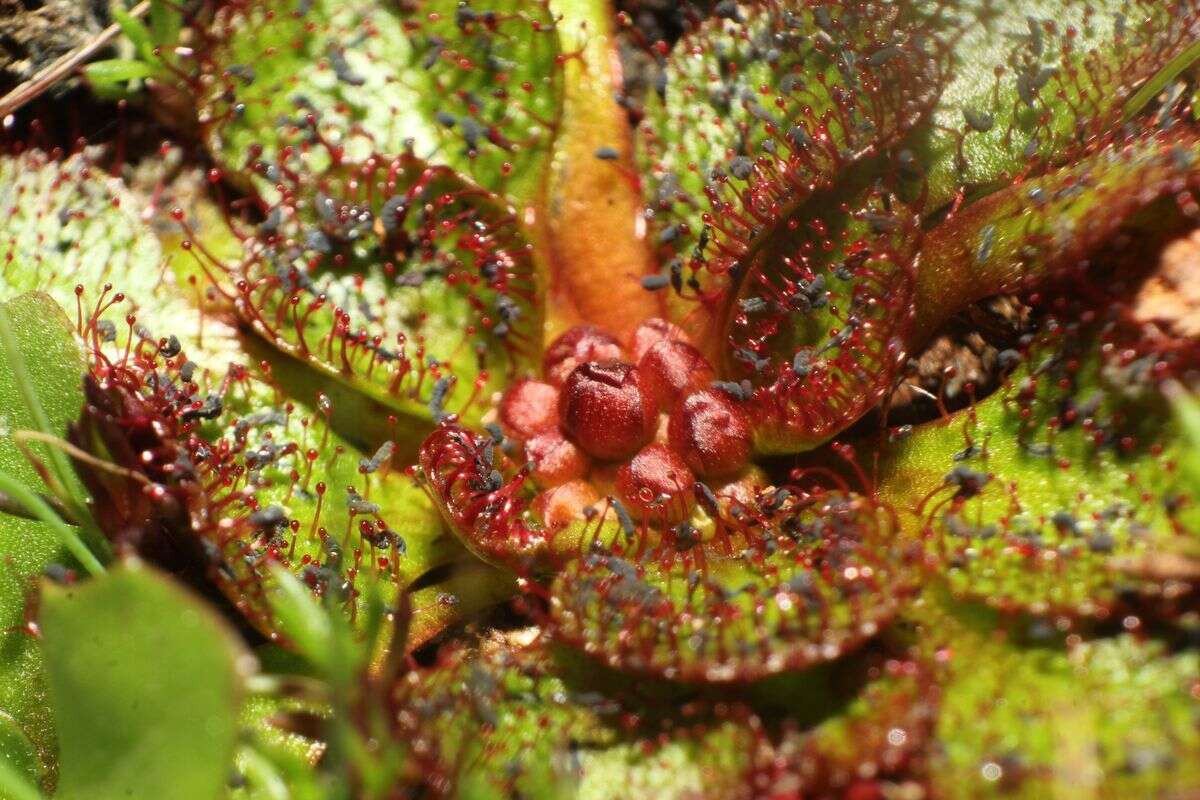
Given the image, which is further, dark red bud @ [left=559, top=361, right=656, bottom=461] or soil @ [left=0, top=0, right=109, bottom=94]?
soil @ [left=0, top=0, right=109, bottom=94]

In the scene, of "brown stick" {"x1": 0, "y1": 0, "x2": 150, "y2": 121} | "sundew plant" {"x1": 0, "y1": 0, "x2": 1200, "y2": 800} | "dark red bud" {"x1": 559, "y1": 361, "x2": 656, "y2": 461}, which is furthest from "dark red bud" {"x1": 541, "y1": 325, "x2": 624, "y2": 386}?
"brown stick" {"x1": 0, "y1": 0, "x2": 150, "y2": 121}

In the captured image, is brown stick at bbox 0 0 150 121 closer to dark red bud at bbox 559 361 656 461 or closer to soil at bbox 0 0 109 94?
soil at bbox 0 0 109 94

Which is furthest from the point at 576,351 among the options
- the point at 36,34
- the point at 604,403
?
the point at 36,34

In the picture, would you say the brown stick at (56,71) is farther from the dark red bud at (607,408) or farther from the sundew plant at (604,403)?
the dark red bud at (607,408)

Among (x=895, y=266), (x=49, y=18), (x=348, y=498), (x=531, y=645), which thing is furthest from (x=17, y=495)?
(x=895, y=266)

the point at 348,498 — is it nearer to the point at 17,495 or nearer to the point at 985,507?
the point at 17,495

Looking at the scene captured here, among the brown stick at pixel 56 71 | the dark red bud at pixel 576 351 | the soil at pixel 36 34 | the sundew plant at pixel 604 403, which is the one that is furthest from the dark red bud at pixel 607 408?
the soil at pixel 36 34

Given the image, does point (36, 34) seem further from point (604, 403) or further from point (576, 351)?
point (604, 403)

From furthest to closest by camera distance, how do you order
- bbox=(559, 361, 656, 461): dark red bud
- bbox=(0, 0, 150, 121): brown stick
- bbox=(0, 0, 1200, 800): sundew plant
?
bbox=(0, 0, 150, 121): brown stick → bbox=(559, 361, 656, 461): dark red bud → bbox=(0, 0, 1200, 800): sundew plant
